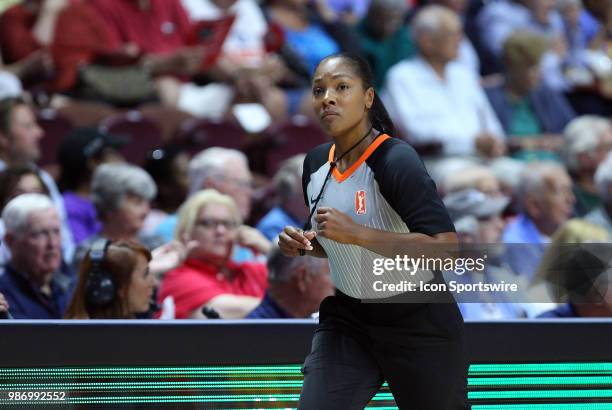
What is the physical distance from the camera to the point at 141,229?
19.3 feet

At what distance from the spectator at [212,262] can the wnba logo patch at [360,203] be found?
2023 mm

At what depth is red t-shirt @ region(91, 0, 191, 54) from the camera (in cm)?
767

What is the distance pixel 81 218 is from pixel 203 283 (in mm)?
1496

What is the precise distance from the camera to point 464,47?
29.7 ft

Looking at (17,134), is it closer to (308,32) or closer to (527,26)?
(308,32)

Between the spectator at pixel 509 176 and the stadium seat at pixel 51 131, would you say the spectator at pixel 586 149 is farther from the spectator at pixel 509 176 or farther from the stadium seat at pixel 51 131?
the stadium seat at pixel 51 131

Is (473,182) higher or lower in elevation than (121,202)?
higher

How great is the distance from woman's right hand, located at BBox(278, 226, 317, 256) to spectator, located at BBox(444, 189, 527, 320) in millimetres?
382

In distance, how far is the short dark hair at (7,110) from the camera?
20.9 feet

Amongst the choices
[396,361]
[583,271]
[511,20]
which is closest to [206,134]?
[511,20]

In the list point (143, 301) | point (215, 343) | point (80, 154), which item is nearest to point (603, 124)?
point (80, 154)

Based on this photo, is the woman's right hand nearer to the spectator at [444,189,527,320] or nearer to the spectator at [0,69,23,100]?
the spectator at [444,189,527,320]

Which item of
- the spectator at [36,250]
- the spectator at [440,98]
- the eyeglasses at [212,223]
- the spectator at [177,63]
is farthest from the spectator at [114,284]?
the spectator at [440,98]

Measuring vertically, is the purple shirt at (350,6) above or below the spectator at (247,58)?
above
